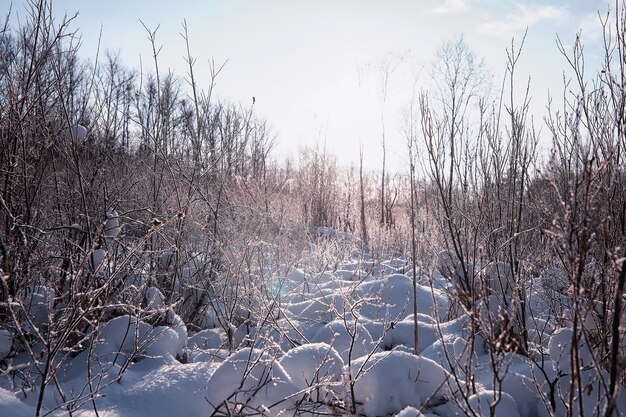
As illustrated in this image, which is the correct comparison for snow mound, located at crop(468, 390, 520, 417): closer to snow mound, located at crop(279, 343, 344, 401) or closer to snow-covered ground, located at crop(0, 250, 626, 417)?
snow-covered ground, located at crop(0, 250, 626, 417)

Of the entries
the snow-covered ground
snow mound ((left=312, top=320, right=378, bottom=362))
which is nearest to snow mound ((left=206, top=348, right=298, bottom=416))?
the snow-covered ground

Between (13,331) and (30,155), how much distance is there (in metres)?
1.14

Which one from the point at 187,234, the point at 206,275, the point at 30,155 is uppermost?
the point at 30,155

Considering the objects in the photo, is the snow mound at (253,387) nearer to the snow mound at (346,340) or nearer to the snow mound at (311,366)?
the snow mound at (311,366)

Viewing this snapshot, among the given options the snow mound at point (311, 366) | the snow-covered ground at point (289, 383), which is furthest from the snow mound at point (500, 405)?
the snow mound at point (311, 366)

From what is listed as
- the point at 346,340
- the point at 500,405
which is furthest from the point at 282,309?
the point at 500,405

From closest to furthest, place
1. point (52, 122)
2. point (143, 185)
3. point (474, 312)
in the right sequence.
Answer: point (474, 312) → point (52, 122) → point (143, 185)

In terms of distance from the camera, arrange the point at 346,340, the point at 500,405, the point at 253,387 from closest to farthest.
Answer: the point at 253,387 → the point at 500,405 → the point at 346,340

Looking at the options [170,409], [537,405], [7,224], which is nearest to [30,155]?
[7,224]

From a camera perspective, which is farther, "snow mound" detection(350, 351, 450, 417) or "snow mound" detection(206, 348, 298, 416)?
"snow mound" detection(350, 351, 450, 417)

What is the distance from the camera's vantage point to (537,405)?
8.84ft

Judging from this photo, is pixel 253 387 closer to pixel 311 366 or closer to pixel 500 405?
pixel 311 366

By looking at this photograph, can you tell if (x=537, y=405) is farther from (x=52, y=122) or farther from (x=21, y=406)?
(x=52, y=122)

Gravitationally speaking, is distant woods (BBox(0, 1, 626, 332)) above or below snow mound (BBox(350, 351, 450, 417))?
above
